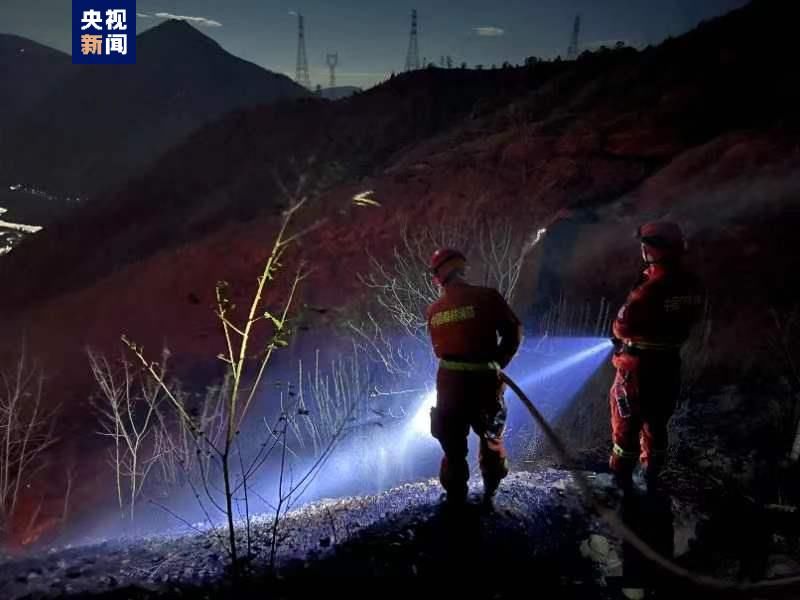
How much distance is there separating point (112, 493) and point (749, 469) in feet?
→ 40.5

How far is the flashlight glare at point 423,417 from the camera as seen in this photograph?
8.94 m

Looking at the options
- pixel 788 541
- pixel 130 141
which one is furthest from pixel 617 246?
pixel 130 141

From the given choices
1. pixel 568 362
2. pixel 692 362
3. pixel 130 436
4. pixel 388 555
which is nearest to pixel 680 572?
pixel 388 555

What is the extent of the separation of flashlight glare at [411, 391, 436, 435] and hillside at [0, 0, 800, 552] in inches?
122

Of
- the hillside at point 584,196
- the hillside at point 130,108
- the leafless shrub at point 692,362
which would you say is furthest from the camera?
the hillside at point 130,108

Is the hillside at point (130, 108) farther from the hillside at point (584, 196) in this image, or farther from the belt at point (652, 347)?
the belt at point (652, 347)

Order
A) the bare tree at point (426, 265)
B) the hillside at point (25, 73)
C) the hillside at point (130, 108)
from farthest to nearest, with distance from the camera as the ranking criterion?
the hillside at point (25, 73), the hillside at point (130, 108), the bare tree at point (426, 265)

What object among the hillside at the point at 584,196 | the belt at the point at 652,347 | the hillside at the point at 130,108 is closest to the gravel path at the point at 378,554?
the belt at the point at 652,347

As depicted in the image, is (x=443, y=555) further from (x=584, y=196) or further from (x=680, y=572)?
(x=584, y=196)

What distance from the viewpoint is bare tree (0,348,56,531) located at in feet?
37.4

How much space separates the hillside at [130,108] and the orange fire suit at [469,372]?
68.3m

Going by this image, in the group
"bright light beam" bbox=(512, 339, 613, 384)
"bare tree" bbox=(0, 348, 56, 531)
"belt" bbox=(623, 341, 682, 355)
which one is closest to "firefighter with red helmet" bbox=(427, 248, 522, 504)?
"belt" bbox=(623, 341, 682, 355)

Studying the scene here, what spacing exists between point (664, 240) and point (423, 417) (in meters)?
5.98

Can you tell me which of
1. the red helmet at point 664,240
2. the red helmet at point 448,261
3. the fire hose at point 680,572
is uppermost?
the red helmet at point 664,240
